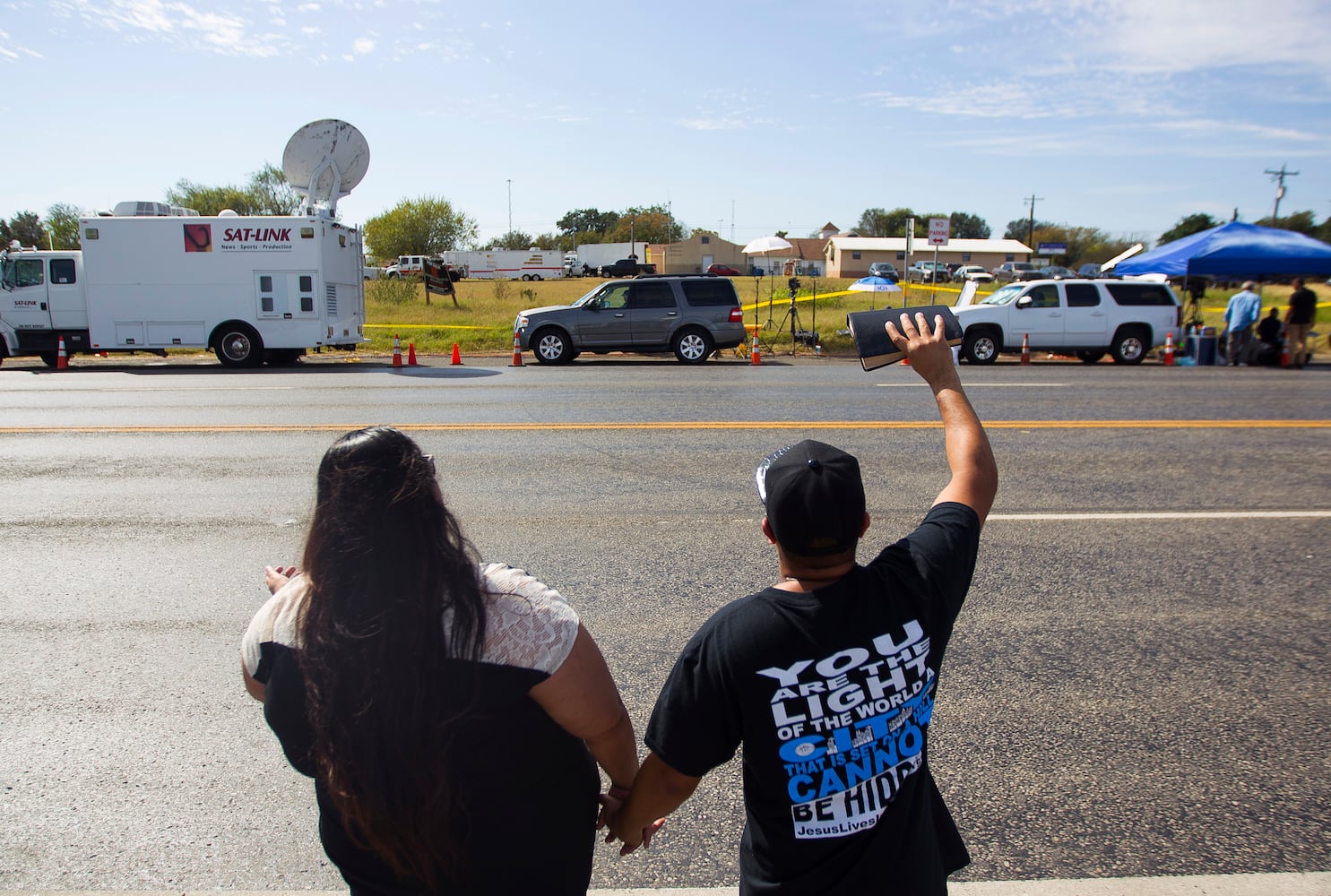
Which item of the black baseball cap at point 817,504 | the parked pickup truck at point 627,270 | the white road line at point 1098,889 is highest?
the parked pickup truck at point 627,270

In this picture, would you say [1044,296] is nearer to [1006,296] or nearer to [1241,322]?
[1006,296]

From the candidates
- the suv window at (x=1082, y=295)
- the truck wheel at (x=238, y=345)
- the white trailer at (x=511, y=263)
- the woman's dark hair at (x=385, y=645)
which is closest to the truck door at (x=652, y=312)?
the truck wheel at (x=238, y=345)

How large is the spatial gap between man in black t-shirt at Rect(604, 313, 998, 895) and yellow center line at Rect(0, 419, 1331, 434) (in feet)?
28.2

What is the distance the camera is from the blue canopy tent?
20.0m

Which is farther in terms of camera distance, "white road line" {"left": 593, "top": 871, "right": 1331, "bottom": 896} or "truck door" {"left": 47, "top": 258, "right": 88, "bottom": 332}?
"truck door" {"left": 47, "top": 258, "right": 88, "bottom": 332}

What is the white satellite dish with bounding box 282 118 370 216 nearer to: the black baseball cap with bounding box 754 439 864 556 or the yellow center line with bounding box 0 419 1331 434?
the yellow center line with bounding box 0 419 1331 434

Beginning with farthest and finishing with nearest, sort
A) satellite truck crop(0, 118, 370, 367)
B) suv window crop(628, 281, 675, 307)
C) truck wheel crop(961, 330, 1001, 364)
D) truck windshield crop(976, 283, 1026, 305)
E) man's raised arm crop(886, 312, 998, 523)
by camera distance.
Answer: truck windshield crop(976, 283, 1026, 305) < truck wheel crop(961, 330, 1001, 364) < suv window crop(628, 281, 675, 307) < satellite truck crop(0, 118, 370, 367) < man's raised arm crop(886, 312, 998, 523)

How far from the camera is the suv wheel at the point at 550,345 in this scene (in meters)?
19.3

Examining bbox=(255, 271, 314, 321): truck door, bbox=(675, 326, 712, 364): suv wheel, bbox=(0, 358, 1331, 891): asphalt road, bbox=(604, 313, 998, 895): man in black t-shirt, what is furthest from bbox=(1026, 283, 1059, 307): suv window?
bbox=(604, 313, 998, 895): man in black t-shirt

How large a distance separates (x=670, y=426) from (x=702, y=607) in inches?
226

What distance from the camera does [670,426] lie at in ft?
35.4

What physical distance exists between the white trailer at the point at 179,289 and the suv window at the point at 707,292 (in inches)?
290

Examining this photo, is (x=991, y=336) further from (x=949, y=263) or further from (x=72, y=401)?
(x=949, y=263)

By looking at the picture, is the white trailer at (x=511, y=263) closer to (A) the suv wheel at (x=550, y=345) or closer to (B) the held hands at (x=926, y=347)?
(A) the suv wheel at (x=550, y=345)
